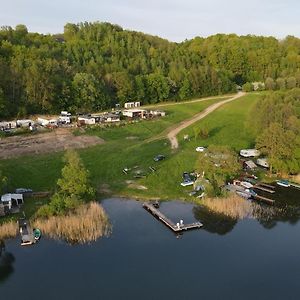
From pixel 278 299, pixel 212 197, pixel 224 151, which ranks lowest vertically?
pixel 278 299

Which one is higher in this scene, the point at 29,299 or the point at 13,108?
the point at 13,108

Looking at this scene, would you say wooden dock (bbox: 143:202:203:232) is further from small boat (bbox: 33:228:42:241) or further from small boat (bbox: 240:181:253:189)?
small boat (bbox: 33:228:42:241)

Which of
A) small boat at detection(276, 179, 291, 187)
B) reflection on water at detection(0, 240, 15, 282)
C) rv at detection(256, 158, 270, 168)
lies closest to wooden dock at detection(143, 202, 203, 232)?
reflection on water at detection(0, 240, 15, 282)

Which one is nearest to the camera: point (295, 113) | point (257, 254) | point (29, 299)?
point (29, 299)

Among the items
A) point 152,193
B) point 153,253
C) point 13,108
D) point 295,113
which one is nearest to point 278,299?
point 153,253

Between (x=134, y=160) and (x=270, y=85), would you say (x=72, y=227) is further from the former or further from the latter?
(x=270, y=85)

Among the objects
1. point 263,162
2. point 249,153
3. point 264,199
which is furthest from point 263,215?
point 249,153

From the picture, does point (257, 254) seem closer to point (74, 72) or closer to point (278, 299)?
point (278, 299)
